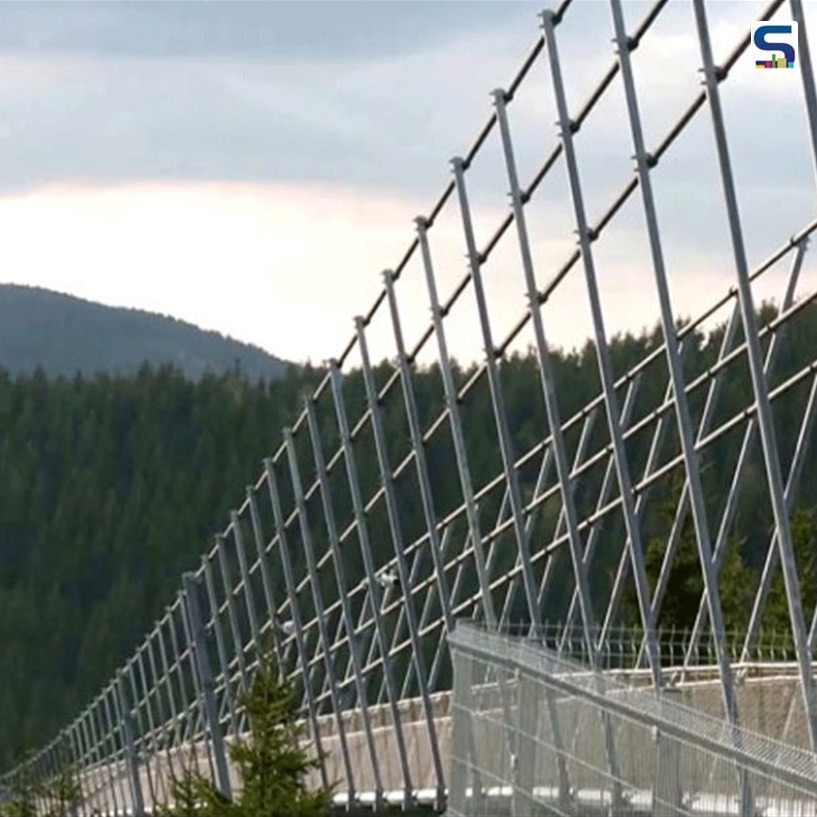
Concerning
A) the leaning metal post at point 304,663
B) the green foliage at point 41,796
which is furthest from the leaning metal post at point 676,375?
the green foliage at point 41,796

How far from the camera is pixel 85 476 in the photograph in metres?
170

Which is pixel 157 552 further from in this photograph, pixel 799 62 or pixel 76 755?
pixel 799 62

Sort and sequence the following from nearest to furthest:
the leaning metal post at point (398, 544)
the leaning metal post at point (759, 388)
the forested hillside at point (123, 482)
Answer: the leaning metal post at point (759, 388)
the leaning metal post at point (398, 544)
the forested hillside at point (123, 482)

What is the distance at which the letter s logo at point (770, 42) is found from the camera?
24.0 m

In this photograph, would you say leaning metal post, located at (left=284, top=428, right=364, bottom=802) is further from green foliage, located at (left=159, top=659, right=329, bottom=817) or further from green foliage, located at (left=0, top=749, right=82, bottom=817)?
green foliage, located at (left=0, top=749, right=82, bottom=817)

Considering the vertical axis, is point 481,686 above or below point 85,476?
below

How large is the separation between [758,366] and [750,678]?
189 inches

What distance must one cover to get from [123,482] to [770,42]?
148 m

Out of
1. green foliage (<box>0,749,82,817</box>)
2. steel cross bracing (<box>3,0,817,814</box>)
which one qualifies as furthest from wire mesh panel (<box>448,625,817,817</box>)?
green foliage (<box>0,749,82,817</box>)

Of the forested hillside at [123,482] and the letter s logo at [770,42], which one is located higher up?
the forested hillside at [123,482]

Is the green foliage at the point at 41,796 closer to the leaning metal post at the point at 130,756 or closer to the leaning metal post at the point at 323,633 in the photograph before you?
the leaning metal post at the point at 130,756

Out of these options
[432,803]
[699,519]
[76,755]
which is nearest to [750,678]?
[699,519]

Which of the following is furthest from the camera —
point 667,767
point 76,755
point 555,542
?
point 76,755

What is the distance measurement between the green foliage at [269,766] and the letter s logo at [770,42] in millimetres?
14245
